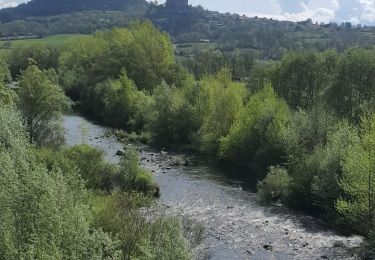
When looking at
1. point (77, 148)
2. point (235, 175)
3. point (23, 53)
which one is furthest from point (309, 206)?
point (23, 53)

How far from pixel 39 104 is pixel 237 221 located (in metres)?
27.4

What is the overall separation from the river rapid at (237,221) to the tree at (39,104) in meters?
10.3

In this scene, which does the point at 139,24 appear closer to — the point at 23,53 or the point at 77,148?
the point at 23,53

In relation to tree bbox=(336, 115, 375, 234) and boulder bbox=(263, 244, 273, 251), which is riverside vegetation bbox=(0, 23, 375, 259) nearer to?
tree bbox=(336, 115, 375, 234)

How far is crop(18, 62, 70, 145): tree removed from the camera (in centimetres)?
5850

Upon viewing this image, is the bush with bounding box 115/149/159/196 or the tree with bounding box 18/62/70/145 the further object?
the tree with bounding box 18/62/70/145

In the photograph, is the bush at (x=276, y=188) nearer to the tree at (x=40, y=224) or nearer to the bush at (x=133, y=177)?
the bush at (x=133, y=177)

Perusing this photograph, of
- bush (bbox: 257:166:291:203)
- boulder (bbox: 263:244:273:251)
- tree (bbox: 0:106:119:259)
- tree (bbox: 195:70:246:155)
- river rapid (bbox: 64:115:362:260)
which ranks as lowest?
river rapid (bbox: 64:115:362:260)

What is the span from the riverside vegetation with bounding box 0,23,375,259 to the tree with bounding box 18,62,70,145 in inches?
4.8

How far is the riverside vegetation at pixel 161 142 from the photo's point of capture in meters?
23.2

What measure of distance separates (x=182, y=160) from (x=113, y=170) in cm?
1878

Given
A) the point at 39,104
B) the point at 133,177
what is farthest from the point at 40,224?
the point at 39,104

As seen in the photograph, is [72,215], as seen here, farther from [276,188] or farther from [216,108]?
[216,108]

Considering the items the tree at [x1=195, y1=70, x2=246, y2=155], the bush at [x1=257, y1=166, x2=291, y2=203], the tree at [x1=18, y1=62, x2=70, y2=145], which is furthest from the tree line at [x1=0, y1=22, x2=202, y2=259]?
the tree at [x1=195, y1=70, x2=246, y2=155]
